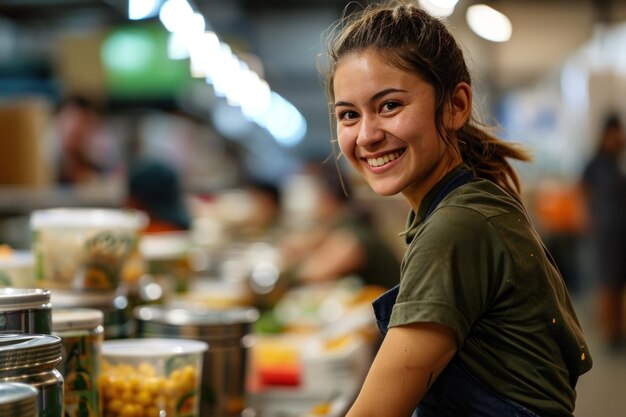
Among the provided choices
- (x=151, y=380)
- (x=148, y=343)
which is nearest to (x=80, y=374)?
(x=151, y=380)

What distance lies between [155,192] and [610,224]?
5.83m

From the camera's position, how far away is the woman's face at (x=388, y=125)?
1719mm

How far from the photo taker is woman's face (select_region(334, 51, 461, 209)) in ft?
5.64

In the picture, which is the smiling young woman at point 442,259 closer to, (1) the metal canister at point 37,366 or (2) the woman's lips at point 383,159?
(2) the woman's lips at point 383,159

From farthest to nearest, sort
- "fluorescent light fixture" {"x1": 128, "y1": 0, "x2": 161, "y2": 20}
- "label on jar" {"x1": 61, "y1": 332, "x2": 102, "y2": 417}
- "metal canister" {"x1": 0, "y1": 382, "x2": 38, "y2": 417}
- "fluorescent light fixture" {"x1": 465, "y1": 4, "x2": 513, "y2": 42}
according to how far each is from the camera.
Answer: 1. "fluorescent light fixture" {"x1": 465, "y1": 4, "x2": 513, "y2": 42}
2. "fluorescent light fixture" {"x1": 128, "y1": 0, "x2": 161, "y2": 20}
3. "label on jar" {"x1": 61, "y1": 332, "x2": 102, "y2": 417}
4. "metal canister" {"x1": 0, "y1": 382, "x2": 38, "y2": 417}

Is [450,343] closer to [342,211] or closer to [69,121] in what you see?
[342,211]

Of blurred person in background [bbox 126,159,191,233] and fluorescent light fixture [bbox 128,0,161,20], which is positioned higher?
fluorescent light fixture [bbox 128,0,161,20]

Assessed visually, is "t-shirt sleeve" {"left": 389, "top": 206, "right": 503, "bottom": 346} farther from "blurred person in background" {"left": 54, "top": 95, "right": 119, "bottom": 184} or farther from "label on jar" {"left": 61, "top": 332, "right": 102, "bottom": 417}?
"blurred person in background" {"left": 54, "top": 95, "right": 119, "bottom": 184}

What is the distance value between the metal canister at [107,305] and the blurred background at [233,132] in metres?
0.25

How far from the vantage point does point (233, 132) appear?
14.7 meters

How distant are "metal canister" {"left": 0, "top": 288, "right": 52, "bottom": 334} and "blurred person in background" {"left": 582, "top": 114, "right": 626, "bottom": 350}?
364 inches

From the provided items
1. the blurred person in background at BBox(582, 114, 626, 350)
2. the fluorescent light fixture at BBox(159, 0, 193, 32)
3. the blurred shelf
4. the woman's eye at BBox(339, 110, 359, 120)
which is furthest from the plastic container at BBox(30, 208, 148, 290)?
the blurred person in background at BBox(582, 114, 626, 350)

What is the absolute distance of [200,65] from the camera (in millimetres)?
5164

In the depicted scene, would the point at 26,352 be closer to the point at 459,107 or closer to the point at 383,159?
the point at 383,159
